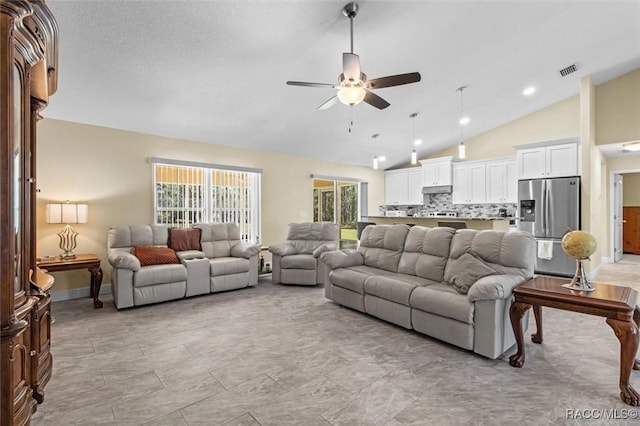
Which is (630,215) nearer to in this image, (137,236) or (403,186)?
(403,186)

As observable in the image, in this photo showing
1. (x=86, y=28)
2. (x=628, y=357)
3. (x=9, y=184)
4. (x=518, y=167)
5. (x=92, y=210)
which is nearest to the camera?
(x=9, y=184)

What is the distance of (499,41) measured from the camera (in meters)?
4.05

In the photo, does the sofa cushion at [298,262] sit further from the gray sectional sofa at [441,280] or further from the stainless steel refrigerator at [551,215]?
the stainless steel refrigerator at [551,215]

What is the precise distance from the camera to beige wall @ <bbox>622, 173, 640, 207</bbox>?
8789mm

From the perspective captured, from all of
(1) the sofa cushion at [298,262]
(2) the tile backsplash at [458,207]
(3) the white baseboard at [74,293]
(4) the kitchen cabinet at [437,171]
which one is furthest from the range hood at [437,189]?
(3) the white baseboard at [74,293]

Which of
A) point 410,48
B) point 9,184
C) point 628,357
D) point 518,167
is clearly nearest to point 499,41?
point 410,48

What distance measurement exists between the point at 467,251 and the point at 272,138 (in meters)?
4.00

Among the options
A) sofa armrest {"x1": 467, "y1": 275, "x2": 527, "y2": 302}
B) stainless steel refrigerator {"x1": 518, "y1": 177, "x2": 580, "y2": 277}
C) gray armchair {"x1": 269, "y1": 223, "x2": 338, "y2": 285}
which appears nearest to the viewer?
sofa armrest {"x1": 467, "y1": 275, "x2": 527, "y2": 302}

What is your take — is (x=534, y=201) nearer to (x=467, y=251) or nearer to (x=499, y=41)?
(x=499, y=41)

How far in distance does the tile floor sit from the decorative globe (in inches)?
36.5

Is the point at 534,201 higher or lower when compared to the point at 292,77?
lower

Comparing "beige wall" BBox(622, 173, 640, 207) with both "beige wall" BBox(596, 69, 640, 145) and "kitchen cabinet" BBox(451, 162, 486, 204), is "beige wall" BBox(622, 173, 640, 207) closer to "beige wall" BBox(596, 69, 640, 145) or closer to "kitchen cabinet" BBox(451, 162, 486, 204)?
"beige wall" BBox(596, 69, 640, 145)

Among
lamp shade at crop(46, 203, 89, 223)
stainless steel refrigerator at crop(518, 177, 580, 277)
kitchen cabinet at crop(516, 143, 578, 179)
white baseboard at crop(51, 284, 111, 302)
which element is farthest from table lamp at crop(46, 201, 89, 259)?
kitchen cabinet at crop(516, 143, 578, 179)

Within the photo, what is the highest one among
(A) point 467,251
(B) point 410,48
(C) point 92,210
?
(B) point 410,48
